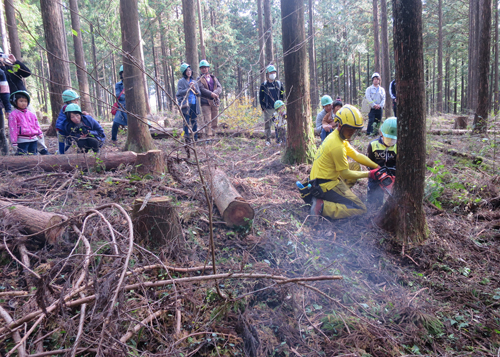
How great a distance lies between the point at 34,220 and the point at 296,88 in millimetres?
5024

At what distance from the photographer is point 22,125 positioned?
5469mm

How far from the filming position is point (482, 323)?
7.93 feet

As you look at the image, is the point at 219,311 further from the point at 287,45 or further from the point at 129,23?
the point at 129,23

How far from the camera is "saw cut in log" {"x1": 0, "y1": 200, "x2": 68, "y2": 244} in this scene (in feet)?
9.77

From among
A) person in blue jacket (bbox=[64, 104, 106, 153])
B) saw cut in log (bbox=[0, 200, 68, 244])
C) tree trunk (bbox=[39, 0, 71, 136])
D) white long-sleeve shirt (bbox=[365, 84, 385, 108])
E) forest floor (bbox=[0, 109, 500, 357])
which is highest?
tree trunk (bbox=[39, 0, 71, 136])

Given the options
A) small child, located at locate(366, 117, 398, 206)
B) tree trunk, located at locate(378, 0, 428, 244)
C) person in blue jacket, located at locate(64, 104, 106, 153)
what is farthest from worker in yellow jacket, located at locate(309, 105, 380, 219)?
person in blue jacket, located at locate(64, 104, 106, 153)

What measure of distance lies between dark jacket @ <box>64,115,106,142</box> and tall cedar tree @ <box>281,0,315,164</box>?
157 inches

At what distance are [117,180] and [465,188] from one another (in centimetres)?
548

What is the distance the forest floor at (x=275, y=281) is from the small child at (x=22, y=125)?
1.11 m

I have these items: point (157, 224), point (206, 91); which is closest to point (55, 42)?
point (206, 91)

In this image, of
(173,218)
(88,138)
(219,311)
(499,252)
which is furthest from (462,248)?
(88,138)

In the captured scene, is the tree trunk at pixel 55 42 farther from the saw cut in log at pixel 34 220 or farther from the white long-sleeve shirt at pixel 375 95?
the white long-sleeve shirt at pixel 375 95

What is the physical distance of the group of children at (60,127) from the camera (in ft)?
17.8

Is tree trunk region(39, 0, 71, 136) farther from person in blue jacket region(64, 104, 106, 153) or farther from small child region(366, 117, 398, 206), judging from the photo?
small child region(366, 117, 398, 206)
